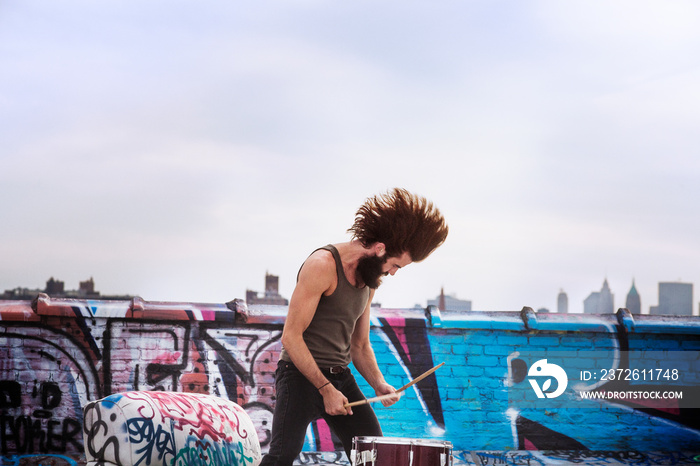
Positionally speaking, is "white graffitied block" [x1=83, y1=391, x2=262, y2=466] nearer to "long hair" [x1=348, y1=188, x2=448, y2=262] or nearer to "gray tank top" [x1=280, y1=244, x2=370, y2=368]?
"gray tank top" [x1=280, y1=244, x2=370, y2=368]

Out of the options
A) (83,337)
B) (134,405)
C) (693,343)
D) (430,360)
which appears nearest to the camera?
(134,405)

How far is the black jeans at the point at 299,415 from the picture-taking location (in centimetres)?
313

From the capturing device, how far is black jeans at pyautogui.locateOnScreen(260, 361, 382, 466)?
313 cm

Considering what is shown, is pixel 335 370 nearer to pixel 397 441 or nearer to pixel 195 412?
pixel 397 441

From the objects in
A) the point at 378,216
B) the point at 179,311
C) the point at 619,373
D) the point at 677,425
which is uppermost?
the point at 378,216

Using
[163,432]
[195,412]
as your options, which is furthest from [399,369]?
[163,432]

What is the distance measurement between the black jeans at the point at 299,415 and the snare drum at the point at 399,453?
37 centimetres

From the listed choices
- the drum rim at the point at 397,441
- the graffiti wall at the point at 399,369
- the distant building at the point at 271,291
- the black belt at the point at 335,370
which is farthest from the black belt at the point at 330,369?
the distant building at the point at 271,291

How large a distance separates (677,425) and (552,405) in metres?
1.56

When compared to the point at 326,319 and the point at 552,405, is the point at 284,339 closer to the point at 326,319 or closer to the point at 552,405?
the point at 326,319

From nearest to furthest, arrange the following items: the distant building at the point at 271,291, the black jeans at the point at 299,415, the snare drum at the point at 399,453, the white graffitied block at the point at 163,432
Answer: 1. the white graffitied block at the point at 163,432
2. the snare drum at the point at 399,453
3. the black jeans at the point at 299,415
4. the distant building at the point at 271,291

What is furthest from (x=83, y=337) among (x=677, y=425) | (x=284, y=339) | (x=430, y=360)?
(x=677, y=425)

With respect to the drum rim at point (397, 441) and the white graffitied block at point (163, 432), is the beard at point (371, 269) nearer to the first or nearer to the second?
the drum rim at point (397, 441)

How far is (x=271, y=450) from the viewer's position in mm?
3123
